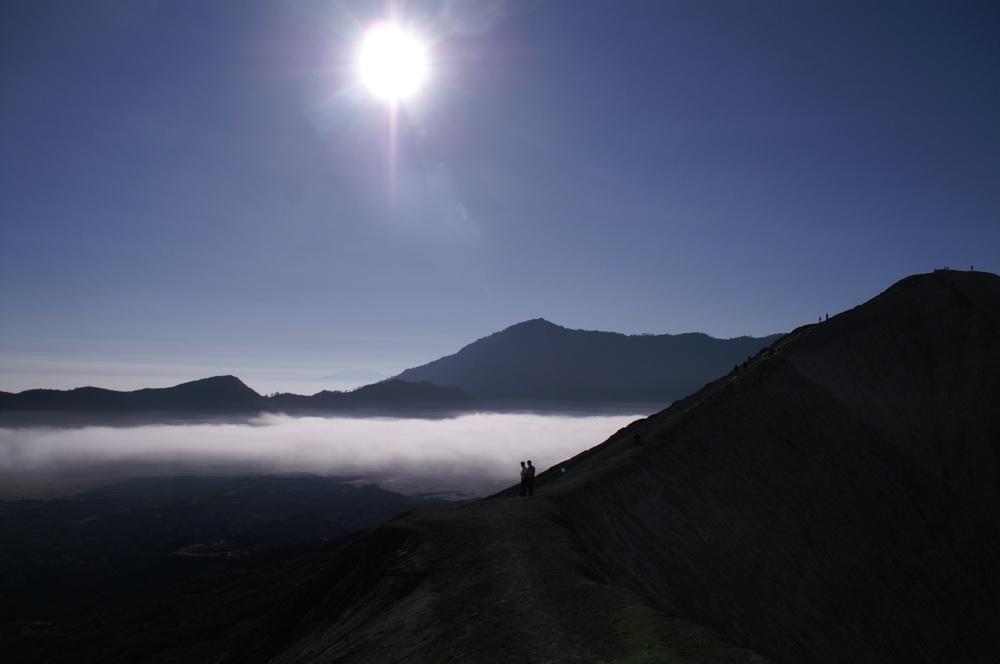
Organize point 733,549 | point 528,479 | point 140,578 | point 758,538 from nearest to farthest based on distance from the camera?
1. point 528,479
2. point 733,549
3. point 758,538
4. point 140,578

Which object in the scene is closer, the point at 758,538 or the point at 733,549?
the point at 733,549

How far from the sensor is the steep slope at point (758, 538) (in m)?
14.3


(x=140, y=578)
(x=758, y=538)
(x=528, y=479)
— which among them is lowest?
(x=140, y=578)

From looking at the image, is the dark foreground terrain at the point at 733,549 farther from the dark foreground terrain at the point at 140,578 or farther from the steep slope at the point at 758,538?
the dark foreground terrain at the point at 140,578

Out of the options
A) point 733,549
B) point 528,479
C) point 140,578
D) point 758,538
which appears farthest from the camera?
point 140,578

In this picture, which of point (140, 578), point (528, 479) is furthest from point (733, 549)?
point (140, 578)

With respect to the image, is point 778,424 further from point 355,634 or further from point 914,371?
point 355,634

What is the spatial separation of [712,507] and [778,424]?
51.9 feet

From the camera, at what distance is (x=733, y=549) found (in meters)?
30.8

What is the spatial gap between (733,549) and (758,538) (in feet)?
11.6

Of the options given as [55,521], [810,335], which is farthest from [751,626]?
[55,521]

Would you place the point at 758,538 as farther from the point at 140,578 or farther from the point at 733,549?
the point at 140,578

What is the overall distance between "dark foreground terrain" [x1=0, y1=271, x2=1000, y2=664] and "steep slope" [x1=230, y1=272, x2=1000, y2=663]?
0.39ft

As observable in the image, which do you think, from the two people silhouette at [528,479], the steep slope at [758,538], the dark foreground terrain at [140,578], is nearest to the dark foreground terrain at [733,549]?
the steep slope at [758,538]
